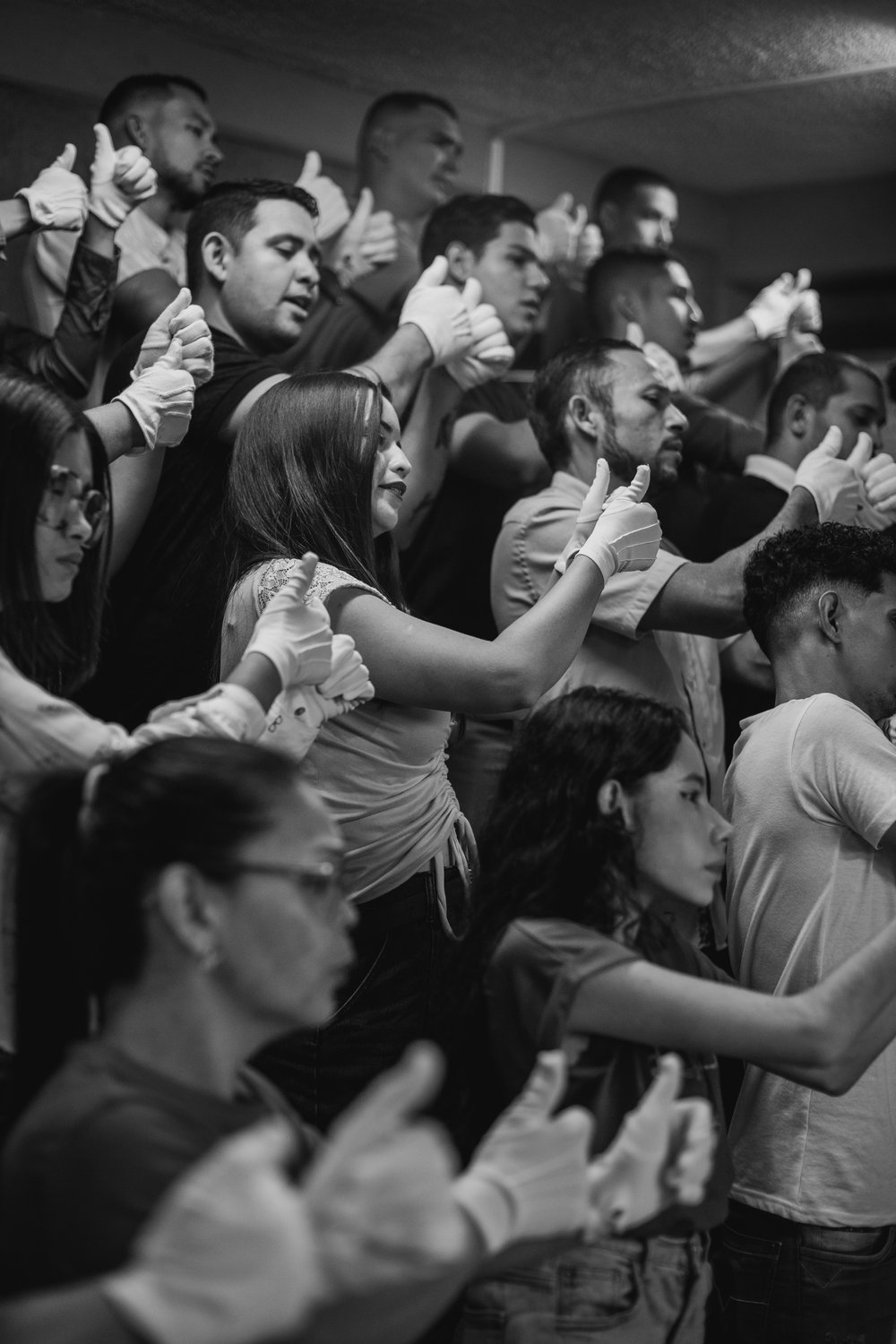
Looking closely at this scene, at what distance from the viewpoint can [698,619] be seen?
230 cm

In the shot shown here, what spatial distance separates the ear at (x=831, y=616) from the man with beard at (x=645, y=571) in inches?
10.8

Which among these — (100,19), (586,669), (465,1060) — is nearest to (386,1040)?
(465,1060)

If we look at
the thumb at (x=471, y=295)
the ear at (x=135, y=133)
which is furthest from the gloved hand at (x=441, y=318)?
the ear at (x=135, y=133)

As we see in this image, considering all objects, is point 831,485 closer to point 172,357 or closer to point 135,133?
point 172,357

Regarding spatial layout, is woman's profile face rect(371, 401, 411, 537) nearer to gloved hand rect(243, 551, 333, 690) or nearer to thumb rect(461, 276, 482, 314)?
gloved hand rect(243, 551, 333, 690)

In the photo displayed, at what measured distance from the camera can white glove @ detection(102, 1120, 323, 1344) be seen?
0.90m

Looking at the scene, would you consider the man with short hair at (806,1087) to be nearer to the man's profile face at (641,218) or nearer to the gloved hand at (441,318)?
the gloved hand at (441,318)

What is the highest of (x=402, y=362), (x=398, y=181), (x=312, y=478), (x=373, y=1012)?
A: (x=398, y=181)

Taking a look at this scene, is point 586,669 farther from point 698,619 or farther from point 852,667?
point 852,667

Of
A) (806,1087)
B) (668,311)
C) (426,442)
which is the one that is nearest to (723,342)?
(668,311)

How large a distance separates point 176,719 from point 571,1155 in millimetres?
515

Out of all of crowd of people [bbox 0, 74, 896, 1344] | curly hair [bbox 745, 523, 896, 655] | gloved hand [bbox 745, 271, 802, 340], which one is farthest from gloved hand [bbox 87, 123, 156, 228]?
gloved hand [bbox 745, 271, 802, 340]

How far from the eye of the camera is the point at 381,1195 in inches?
36.9

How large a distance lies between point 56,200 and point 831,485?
48.5 inches
